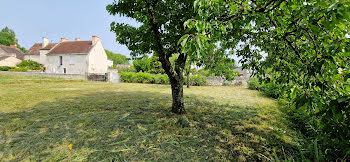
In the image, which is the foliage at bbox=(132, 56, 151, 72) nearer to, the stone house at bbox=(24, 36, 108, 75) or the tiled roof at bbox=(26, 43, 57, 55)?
the stone house at bbox=(24, 36, 108, 75)

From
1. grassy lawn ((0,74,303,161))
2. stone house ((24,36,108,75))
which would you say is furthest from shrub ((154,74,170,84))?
stone house ((24,36,108,75))

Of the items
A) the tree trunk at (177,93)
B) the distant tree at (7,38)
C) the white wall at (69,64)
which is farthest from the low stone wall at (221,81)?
the distant tree at (7,38)

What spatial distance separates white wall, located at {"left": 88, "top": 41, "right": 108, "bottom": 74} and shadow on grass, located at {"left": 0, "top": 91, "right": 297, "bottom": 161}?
22839 millimetres

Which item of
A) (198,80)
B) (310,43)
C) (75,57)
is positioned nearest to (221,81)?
(198,80)

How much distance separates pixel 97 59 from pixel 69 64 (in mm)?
4179

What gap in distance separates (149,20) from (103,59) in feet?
91.7

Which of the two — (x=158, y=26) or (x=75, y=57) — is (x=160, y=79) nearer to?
(x=158, y=26)

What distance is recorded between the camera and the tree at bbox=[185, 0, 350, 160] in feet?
A: 4.38

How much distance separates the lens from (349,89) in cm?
153

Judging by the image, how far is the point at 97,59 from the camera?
26109 mm

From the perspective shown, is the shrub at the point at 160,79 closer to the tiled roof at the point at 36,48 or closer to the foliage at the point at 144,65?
the foliage at the point at 144,65

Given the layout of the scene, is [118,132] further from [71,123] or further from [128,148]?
[71,123]

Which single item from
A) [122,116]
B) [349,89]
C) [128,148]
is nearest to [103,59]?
[122,116]

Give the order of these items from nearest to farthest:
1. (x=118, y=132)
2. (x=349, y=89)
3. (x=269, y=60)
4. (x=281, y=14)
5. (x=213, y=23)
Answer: (x=349, y=89), (x=213, y=23), (x=281, y=14), (x=269, y=60), (x=118, y=132)
